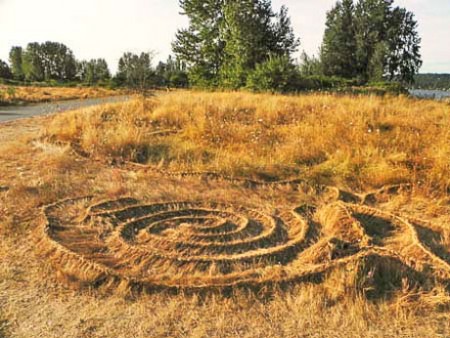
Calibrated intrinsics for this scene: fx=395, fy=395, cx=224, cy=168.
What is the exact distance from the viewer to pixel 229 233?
138 inches

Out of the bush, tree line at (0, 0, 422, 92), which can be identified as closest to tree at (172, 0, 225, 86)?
tree line at (0, 0, 422, 92)

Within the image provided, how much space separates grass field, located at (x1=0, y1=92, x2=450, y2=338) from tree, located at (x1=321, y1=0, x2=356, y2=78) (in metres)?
28.1

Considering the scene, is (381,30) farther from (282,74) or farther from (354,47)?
(282,74)

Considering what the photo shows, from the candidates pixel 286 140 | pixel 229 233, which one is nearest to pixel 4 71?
pixel 286 140

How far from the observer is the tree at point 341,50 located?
3331 cm

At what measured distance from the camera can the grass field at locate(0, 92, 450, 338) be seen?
2398 mm

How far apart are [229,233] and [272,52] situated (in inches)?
750

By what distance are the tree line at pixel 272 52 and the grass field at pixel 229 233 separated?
10.5m

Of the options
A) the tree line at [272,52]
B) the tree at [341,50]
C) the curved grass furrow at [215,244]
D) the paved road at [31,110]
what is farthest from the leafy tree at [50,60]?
the curved grass furrow at [215,244]

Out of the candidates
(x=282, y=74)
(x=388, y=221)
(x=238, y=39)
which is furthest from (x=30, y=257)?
(x=238, y=39)

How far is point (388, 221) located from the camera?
12.6 ft

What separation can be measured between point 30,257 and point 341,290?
2342mm

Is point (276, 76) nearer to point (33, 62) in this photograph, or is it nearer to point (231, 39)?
point (231, 39)

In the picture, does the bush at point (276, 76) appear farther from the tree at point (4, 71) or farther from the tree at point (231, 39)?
the tree at point (4, 71)
